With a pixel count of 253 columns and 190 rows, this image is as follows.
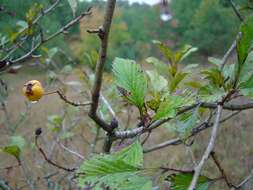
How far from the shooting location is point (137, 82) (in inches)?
20.9

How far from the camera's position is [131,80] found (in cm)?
53

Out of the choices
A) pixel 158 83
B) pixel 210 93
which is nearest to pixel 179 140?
pixel 158 83

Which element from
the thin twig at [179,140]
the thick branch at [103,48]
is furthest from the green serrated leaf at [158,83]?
the thick branch at [103,48]

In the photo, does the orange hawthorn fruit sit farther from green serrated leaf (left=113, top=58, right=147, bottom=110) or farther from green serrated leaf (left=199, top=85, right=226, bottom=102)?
green serrated leaf (left=199, top=85, right=226, bottom=102)

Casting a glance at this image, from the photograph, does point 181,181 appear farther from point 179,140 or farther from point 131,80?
point 179,140

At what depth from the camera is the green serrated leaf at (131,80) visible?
0.52 m

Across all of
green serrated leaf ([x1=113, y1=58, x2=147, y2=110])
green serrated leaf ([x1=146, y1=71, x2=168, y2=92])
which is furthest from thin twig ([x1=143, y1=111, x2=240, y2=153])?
green serrated leaf ([x1=113, y1=58, x2=147, y2=110])

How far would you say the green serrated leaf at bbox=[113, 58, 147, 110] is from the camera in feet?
1.72

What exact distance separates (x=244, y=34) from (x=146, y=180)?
183 mm

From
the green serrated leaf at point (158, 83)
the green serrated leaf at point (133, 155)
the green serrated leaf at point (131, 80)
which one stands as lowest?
the green serrated leaf at point (133, 155)

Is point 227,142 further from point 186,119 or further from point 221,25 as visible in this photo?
point 221,25

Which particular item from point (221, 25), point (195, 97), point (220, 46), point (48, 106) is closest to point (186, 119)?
point (195, 97)

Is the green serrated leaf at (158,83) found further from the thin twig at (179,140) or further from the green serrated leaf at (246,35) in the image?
the green serrated leaf at (246,35)

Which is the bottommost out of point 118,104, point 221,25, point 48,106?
point 118,104
